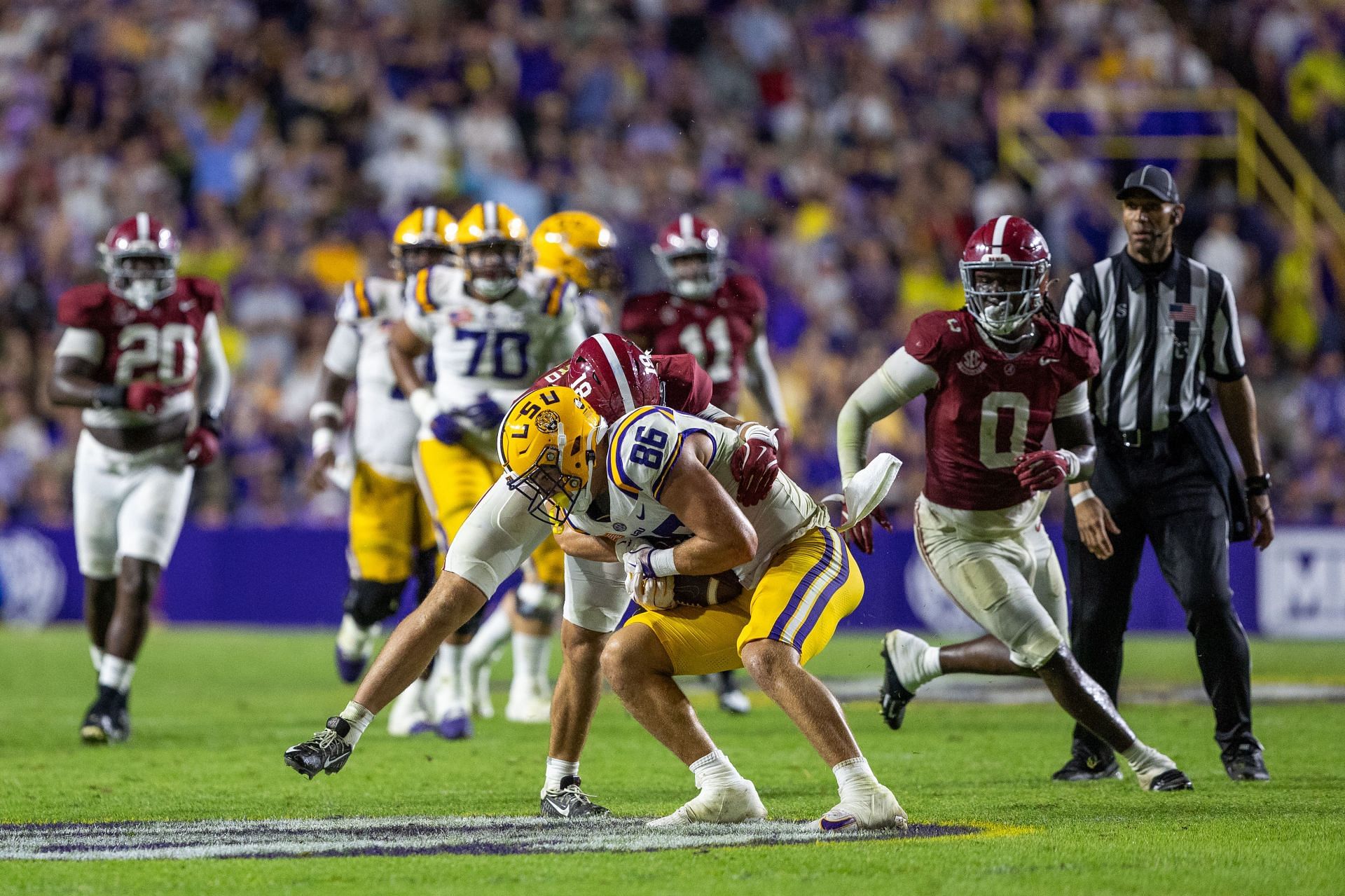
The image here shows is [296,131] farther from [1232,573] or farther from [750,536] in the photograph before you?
[750,536]

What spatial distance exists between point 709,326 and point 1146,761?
371cm

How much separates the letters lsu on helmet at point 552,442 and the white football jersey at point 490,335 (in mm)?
2980

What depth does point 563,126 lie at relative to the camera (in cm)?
1800

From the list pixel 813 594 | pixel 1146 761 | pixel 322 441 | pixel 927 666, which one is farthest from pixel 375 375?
pixel 1146 761

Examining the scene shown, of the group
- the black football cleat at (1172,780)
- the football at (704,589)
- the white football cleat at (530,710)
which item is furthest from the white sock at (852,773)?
the white football cleat at (530,710)

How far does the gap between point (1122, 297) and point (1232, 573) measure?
7.46 metres

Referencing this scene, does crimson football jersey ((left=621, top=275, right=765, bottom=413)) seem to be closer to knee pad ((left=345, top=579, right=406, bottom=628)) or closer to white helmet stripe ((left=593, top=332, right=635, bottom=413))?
knee pad ((left=345, top=579, right=406, bottom=628))

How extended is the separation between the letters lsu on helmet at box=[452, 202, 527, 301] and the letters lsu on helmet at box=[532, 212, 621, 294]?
3.15 ft

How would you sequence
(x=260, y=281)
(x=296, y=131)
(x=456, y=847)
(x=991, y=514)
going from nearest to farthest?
(x=456, y=847)
(x=991, y=514)
(x=260, y=281)
(x=296, y=131)

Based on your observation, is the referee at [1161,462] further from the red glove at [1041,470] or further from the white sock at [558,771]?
the white sock at [558,771]

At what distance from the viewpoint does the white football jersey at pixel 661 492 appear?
490cm

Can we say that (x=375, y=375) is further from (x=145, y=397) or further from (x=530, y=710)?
(x=530, y=710)

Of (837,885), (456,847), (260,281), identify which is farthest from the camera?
(260,281)

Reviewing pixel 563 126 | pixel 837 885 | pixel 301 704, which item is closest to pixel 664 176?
pixel 563 126
